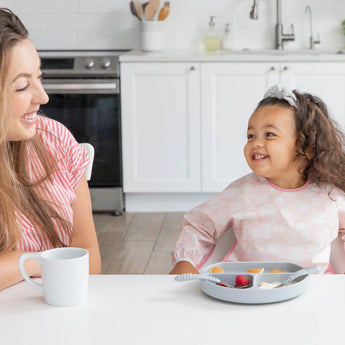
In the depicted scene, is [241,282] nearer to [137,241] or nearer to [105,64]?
[137,241]

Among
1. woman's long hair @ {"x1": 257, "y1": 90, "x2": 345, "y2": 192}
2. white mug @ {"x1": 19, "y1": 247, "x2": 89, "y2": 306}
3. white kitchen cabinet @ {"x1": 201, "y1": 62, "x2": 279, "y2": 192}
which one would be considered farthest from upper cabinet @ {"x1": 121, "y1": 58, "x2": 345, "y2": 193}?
white mug @ {"x1": 19, "y1": 247, "x2": 89, "y2": 306}

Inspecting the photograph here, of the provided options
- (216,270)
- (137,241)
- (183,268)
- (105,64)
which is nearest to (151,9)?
(105,64)

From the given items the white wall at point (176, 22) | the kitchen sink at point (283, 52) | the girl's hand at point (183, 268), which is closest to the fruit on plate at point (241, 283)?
the girl's hand at point (183, 268)

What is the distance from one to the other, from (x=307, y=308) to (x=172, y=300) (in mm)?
232

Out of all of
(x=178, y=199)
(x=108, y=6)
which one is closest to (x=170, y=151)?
(x=178, y=199)

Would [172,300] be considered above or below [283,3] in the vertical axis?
below

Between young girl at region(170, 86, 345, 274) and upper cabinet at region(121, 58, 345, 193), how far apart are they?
253cm

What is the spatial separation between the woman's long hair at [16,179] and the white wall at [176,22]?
3.40 metres

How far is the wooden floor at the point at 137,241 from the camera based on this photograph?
350 centimetres

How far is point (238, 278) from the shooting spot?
4.31 feet

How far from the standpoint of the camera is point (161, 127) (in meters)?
4.54

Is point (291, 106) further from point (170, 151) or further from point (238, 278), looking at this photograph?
point (170, 151)

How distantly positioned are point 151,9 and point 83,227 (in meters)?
3.29

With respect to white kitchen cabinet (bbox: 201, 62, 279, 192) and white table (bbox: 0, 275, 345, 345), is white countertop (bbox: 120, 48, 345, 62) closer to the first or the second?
white kitchen cabinet (bbox: 201, 62, 279, 192)
